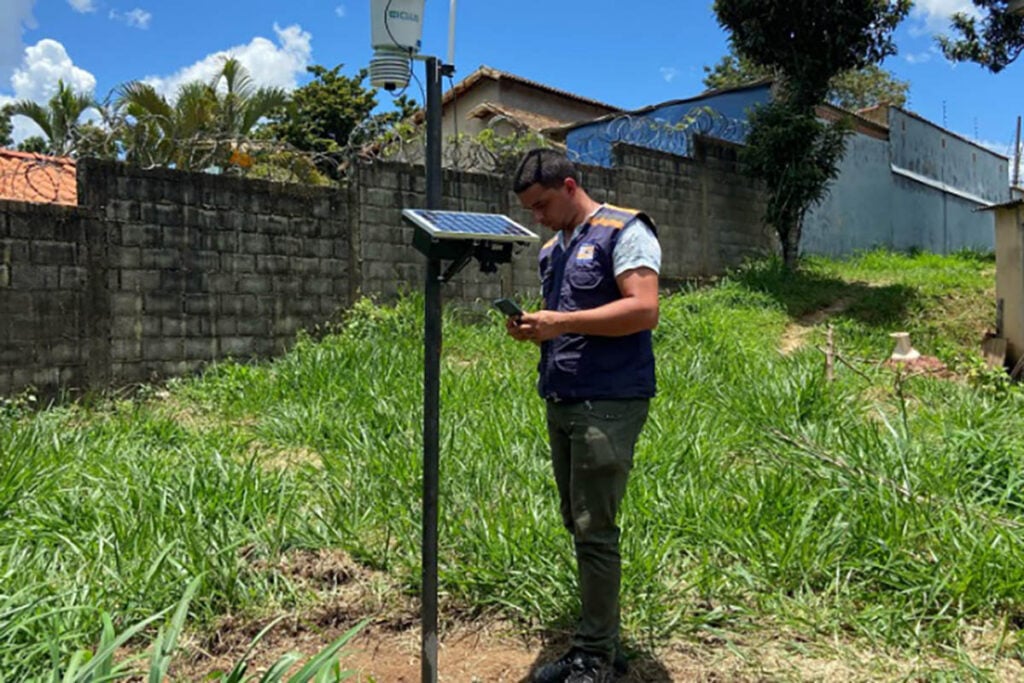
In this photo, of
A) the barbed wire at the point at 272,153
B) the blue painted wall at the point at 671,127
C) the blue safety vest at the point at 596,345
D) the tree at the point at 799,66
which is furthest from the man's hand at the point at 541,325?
the tree at the point at 799,66

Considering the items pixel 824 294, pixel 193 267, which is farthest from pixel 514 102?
pixel 193 267

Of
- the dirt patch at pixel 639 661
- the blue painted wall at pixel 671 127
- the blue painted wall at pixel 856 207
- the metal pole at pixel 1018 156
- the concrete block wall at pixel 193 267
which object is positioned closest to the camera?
the dirt patch at pixel 639 661

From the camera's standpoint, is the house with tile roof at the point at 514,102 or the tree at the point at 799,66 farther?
the house with tile roof at the point at 514,102

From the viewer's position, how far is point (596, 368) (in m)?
2.34

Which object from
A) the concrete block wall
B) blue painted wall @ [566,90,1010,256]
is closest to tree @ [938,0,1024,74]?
blue painted wall @ [566,90,1010,256]

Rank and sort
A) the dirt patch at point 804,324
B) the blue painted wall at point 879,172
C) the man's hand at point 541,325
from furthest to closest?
the blue painted wall at point 879,172, the dirt patch at point 804,324, the man's hand at point 541,325

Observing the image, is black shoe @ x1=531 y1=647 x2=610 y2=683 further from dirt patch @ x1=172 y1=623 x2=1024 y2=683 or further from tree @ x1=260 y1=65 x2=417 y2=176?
tree @ x1=260 y1=65 x2=417 y2=176

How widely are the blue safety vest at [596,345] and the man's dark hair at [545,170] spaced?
0.16 metres

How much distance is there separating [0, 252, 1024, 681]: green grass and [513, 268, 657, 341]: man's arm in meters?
1.07

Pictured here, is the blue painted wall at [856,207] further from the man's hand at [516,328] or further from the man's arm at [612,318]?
the man's hand at [516,328]

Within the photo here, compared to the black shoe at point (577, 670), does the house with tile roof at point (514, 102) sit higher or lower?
higher

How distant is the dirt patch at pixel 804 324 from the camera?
7.63 metres

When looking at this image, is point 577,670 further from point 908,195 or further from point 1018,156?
point 1018,156

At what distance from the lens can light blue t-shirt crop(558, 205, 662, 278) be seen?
89.5 inches
